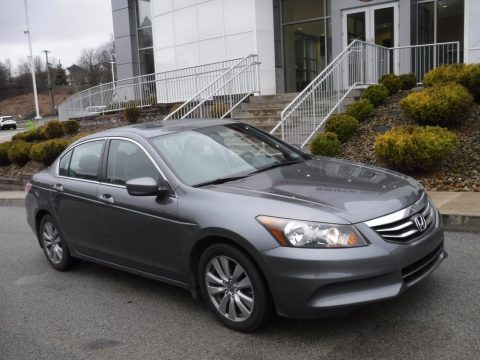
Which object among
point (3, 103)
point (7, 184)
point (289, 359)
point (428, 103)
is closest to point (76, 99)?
point (7, 184)

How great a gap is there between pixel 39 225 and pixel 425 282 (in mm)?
4342

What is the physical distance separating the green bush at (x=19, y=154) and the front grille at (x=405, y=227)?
1392cm

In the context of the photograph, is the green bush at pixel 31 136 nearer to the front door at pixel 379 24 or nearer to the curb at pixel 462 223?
the front door at pixel 379 24

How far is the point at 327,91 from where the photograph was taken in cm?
1172

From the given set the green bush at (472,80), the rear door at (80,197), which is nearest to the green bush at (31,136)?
the rear door at (80,197)

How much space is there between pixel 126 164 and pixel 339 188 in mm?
2040

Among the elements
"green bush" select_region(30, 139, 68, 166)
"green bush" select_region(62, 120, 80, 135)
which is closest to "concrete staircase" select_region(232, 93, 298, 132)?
"green bush" select_region(30, 139, 68, 166)

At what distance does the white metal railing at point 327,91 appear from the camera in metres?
10.9

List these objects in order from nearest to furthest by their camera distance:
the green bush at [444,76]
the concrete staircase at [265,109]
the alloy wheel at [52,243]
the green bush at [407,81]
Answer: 1. the alloy wheel at [52,243]
2. the green bush at [444,76]
3. the green bush at [407,81]
4. the concrete staircase at [265,109]

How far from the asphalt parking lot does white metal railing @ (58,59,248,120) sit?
40.4ft

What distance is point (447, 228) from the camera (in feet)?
20.6

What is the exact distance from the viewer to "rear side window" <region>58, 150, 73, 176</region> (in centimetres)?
577

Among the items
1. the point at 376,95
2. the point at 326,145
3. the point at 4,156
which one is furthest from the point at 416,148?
the point at 4,156

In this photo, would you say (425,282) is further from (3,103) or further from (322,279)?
(3,103)
